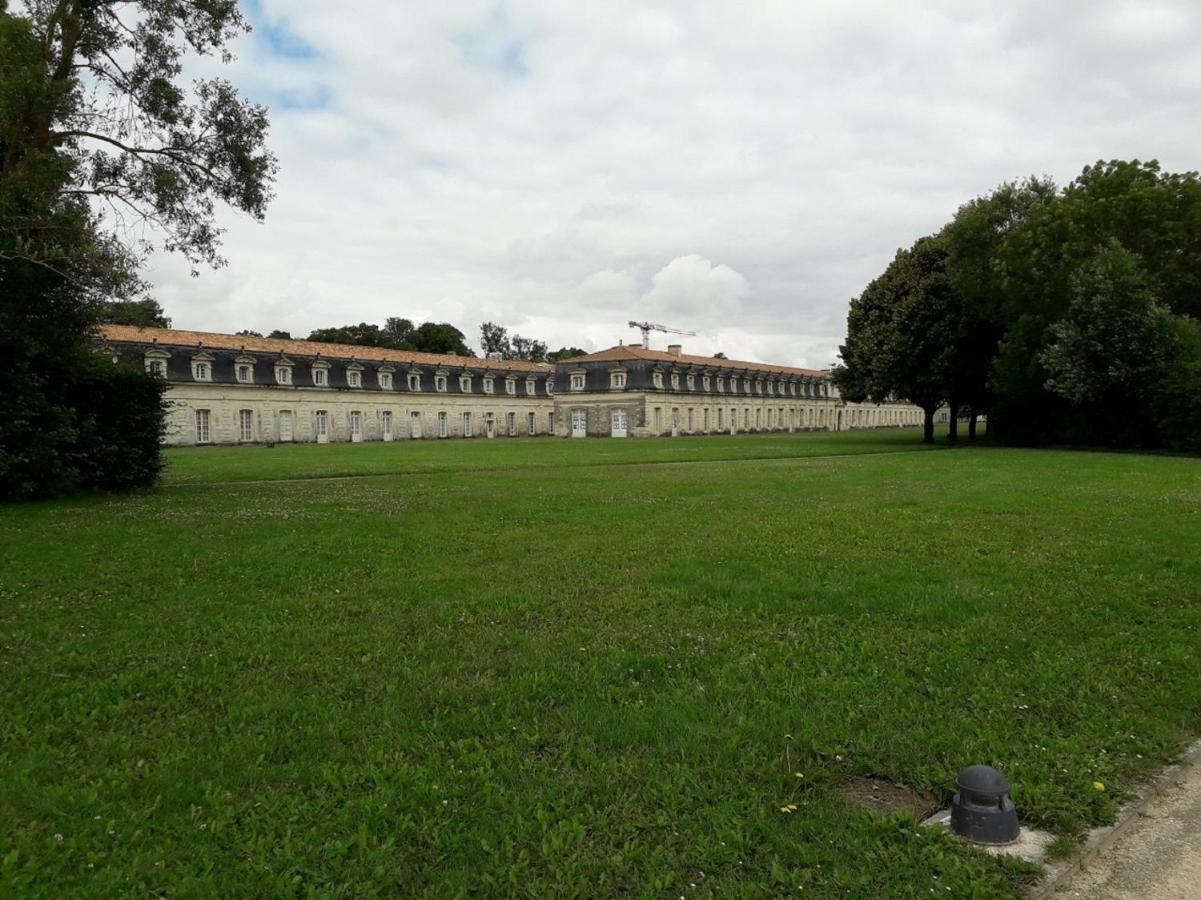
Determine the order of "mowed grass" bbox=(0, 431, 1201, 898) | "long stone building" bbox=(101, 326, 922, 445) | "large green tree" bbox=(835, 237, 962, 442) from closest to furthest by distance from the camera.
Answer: "mowed grass" bbox=(0, 431, 1201, 898) → "large green tree" bbox=(835, 237, 962, 442) → "long stone building" bbox=(101, 326, 922, 445)

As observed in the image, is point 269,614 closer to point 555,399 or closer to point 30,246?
point 30,246

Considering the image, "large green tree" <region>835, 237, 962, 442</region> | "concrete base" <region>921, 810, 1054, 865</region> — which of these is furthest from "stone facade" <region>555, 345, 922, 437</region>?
"concrete base" <region>921, 810, 1054, 865</region>

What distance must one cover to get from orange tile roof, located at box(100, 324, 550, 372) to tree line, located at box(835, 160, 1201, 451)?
130 feet

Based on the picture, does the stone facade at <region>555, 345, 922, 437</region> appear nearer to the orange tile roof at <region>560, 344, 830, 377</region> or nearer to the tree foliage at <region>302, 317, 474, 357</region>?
the orange tile roof at <region>560, 344, 830, 377</region>

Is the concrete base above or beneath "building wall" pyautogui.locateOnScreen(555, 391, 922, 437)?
beneath

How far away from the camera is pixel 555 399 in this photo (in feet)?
252

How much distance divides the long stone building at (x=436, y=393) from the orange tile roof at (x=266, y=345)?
0.14 meters

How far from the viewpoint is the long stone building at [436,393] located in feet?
178

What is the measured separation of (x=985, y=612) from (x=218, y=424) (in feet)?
189

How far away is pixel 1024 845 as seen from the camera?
10.7ft

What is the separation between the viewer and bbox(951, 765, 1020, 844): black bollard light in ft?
10.6

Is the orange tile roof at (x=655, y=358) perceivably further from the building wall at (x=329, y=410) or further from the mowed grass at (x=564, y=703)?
the mowed grass at (x=564, y=703)

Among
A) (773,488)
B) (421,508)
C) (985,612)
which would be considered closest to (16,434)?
(421,508)

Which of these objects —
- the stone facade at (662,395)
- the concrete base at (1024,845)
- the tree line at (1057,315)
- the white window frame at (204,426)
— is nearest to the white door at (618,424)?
the stone facade at (662,395)
